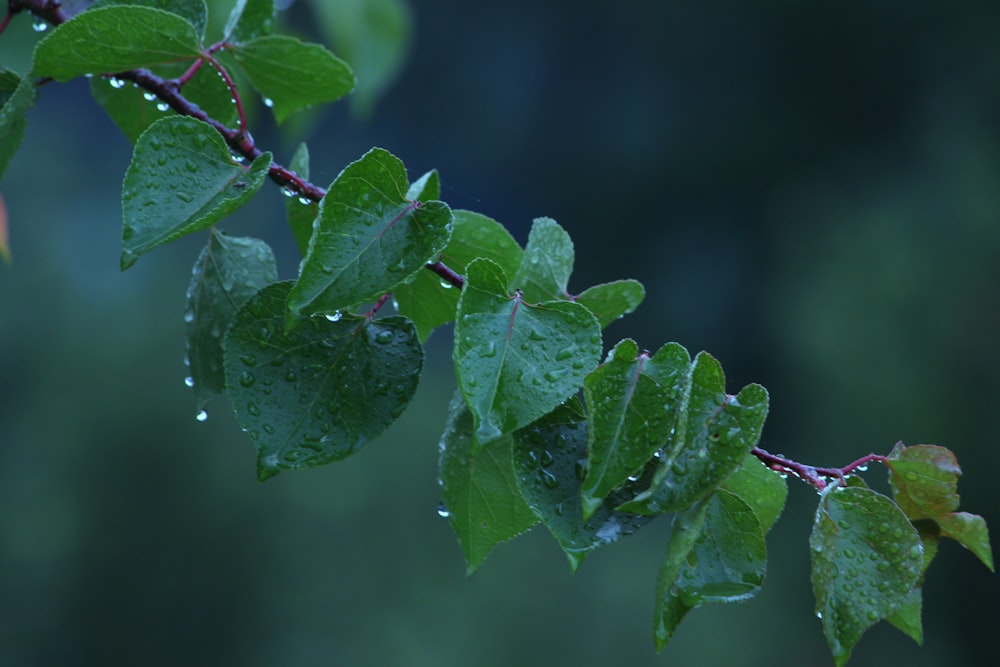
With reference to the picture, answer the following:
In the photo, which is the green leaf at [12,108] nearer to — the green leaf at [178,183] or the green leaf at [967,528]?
the green leaf at [178,183]

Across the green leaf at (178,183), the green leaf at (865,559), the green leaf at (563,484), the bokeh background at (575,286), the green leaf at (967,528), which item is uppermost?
the green leaf at (178,183)

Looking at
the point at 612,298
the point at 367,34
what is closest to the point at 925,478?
the point at 612,298

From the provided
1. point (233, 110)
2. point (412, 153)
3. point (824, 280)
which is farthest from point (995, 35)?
point (233, 110)

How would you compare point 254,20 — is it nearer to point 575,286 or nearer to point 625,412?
point 625,412

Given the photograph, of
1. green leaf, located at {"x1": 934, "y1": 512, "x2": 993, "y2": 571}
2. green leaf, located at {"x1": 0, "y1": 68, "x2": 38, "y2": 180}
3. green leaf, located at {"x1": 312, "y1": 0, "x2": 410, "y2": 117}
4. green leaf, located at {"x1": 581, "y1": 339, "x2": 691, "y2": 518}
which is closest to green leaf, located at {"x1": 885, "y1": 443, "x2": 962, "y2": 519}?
green leaf, located at {"x1": 934, "y1": 512, "x2": 993, "y2": 571}

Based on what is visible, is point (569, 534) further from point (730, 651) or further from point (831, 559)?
point (730, 651)

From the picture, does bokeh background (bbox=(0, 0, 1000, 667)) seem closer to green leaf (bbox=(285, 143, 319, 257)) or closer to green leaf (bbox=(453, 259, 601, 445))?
green leaf (bbox=(285, 143, 319, 257))

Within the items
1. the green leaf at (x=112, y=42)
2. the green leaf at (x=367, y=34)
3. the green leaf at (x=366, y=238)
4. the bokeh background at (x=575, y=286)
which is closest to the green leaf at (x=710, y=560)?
the green leaf at (x=366, y=238)
